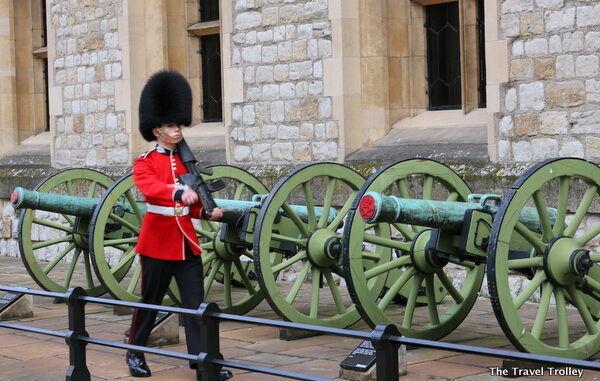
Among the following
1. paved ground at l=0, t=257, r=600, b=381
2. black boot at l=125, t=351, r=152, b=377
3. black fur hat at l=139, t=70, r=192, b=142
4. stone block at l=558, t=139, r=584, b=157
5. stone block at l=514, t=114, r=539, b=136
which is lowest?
paved ground at l=0, t=257, r=600, b=381

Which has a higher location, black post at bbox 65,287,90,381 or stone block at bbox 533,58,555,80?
stone block at bbox 533,58,555,80

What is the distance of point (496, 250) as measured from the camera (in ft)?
17.2

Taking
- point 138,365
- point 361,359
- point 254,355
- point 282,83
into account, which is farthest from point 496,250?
point 282,83

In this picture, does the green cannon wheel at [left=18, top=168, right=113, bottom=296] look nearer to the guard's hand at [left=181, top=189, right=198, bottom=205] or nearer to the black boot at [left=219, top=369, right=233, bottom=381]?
the guard's hand at [left=181, top=189, right=198, bottom=205]

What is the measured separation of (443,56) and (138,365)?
438 cm

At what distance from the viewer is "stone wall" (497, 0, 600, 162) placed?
7.54 m

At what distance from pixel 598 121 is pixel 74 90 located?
6.23 meters

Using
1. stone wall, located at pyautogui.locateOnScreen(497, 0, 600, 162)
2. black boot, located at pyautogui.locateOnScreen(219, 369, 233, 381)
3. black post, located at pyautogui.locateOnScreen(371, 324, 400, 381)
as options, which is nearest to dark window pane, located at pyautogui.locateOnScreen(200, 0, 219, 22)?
stone wall, located at pyautogui.locateOnScreen(497, 0, 600, 162)

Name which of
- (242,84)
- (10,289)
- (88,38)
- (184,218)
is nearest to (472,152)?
(242,84)

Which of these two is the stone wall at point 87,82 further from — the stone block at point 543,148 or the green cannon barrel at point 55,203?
the stone block at point 543,148

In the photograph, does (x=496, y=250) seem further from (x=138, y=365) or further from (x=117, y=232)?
(x=117, y=232)

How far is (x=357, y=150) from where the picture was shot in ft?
30.5

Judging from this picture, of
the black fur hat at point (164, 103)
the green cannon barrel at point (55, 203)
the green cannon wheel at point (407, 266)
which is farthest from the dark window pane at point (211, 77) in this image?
the black fur hat at point (164, 103)

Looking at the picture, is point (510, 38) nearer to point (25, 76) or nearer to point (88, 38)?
point (88, 38)
